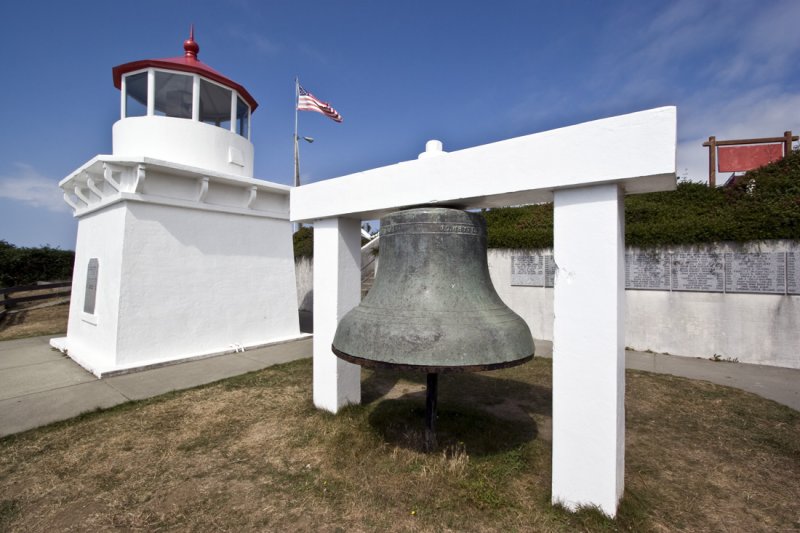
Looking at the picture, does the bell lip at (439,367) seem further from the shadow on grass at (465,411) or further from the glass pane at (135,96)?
the glass pane at (135,96)

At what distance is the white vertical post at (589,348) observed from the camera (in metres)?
2.16

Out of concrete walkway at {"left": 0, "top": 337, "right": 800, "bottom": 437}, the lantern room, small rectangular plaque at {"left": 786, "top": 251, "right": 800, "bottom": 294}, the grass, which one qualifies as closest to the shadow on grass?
the grass

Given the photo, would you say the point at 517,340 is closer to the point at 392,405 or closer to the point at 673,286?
the point at 392,405

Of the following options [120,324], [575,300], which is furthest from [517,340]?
[120,324]

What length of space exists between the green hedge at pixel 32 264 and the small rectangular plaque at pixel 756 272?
21.4m

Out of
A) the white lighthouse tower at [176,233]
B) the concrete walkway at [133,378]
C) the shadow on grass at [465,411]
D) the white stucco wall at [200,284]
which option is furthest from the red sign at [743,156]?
the white stucco wall at [200,284]

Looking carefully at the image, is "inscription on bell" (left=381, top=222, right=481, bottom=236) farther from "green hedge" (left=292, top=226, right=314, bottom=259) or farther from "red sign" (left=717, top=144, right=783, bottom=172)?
"green hedge" (left=292, top=226, right=314, bottom=259)

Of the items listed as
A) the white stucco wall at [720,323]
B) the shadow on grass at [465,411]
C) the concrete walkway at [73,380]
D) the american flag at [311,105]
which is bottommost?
the concrete walkway at [73,380]

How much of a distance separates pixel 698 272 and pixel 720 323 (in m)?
0.97

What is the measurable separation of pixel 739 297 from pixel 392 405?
21.4ft

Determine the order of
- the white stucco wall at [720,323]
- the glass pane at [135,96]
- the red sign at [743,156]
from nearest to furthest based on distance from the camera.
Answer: the white stucco wall at [720,323]
the glass pane at [135,96]
the red sign at [743,156]

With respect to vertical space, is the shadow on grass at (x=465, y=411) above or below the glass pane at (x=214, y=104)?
below

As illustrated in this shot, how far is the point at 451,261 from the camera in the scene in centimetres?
249

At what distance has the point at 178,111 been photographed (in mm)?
7531
